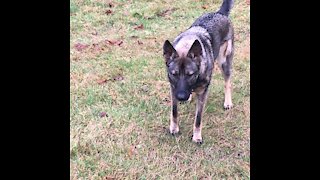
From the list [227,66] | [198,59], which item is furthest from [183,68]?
[227,66]

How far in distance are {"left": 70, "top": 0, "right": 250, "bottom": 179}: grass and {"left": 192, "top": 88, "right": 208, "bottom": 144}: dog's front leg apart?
0.10m

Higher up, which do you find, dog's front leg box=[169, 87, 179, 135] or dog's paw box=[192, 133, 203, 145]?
dog's front leg box=[169, 87, 179, 135]

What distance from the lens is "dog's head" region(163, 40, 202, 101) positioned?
3979 mm

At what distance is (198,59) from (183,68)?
0.68 feet

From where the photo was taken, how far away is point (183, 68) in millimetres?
3986

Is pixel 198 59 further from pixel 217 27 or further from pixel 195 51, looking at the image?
pixel 217 27

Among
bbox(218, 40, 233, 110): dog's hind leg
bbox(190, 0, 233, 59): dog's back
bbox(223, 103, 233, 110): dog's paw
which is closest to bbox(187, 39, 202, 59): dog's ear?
bbox(190, 0, 233, 59): dog's back

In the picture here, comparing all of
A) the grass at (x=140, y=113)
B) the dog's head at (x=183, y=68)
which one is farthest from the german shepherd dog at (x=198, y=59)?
the grass at (x=140, y=113)

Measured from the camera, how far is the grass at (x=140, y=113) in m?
4.04

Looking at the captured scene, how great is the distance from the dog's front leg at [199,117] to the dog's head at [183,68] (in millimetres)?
349

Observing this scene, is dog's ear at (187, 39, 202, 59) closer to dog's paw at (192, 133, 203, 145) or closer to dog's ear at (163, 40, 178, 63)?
dog's ear at (163, 40, 178, 63)
